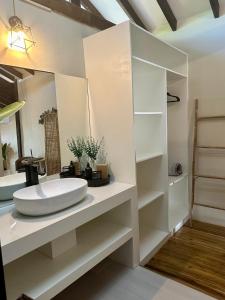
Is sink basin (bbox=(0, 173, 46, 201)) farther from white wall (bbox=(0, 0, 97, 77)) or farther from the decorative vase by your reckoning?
white wall (bbox=(0, 0, 97, 77))

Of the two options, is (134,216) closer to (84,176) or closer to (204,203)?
(84,176)

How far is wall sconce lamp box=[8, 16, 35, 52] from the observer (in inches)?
68.8

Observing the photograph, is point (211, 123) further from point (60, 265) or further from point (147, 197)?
point (60, 265)

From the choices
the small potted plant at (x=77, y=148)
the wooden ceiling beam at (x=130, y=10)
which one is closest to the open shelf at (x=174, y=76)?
the wooden ceiling beam at (x=130, y=10)

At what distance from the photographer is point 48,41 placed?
203 centimetres

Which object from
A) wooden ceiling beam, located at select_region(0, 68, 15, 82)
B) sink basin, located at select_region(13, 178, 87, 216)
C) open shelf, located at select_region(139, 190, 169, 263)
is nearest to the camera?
sink basin, located at select_region(13, 178, 87, 216)

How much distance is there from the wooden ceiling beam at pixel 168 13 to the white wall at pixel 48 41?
36.1 inches

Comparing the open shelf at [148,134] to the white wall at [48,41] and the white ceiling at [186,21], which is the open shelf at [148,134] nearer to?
the white wall at [48,41]

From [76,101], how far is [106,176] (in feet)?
2.52

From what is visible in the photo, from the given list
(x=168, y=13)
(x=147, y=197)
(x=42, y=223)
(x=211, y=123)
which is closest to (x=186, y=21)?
(x=168, y=13)

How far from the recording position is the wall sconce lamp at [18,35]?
1.75 m

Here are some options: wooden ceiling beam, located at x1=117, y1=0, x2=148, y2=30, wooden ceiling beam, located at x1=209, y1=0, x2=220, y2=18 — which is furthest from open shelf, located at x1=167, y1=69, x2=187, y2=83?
wooden ceiling beam, located at x1=117, y1=0, x2=148, y2=30

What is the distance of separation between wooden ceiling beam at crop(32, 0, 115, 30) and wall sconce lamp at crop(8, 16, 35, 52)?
0.29m

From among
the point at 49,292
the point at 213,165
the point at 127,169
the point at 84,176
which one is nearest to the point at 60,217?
the point at 49,292
